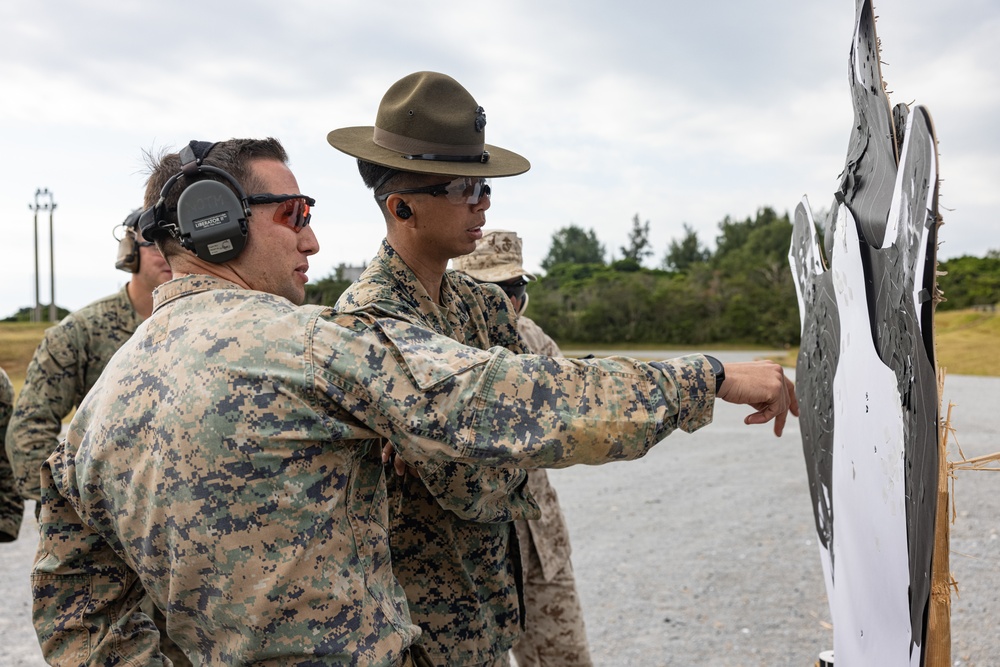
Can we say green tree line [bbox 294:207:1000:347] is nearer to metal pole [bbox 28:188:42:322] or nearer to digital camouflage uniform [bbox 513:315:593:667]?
metal pole [bbox 28:188:42:322]

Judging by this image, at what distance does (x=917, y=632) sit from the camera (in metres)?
1.37

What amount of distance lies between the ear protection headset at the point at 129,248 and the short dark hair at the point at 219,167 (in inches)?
66.6

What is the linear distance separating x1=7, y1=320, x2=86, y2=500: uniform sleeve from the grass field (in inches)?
653

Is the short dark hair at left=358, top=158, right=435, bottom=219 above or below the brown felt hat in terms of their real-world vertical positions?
below

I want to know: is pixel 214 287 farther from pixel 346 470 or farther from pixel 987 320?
pixel 987 320

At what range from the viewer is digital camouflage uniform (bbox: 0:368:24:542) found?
3.46 m

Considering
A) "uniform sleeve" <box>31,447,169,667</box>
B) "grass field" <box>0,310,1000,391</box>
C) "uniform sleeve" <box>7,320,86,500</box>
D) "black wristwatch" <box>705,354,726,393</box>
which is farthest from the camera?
"grass field" <box>0,310,1000,391</box>

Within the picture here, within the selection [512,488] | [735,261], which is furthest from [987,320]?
[512,488]

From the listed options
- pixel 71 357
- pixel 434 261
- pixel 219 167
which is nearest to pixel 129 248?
pixel 71 357

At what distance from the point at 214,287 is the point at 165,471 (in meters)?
0.36

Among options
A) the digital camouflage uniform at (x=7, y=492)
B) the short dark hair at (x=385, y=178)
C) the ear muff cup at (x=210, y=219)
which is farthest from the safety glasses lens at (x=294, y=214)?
the digital camouflage uniform at (x=7, y=492)

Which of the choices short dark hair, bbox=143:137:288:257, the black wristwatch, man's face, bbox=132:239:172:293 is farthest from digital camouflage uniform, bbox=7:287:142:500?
the black wristwatch

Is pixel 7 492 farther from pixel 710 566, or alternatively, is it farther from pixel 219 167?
pixel 710 566

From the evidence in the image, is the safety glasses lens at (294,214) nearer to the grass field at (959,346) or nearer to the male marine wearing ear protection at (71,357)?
the male marine wearing ear protection at (71,357)
